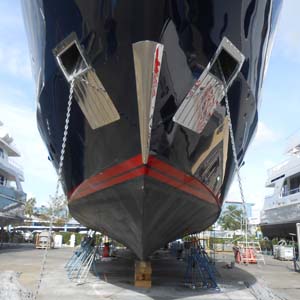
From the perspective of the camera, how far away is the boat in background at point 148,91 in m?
3.79

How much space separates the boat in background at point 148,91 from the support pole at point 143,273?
80 centimetres

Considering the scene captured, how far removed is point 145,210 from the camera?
14.6ft

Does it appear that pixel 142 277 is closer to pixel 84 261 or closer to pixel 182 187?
pixel 182 187

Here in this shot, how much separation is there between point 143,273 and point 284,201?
14.9 m

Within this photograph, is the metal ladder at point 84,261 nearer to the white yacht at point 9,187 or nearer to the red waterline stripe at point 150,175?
the red waterline stripe at point 150,175

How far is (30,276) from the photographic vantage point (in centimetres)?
826

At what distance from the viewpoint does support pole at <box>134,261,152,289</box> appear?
19.5ft

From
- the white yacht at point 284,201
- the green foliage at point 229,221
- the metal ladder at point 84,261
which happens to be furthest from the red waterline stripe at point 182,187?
the green foliage at point 229,221

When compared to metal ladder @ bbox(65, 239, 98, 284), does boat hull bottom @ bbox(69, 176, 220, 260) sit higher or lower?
higher

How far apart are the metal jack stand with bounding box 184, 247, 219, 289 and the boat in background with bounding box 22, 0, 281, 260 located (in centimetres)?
204

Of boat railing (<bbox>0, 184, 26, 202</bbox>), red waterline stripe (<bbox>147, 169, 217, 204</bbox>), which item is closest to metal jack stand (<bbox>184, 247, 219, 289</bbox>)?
red waterline stripe (<bbox>147, 169, 217, 204</bbox>)

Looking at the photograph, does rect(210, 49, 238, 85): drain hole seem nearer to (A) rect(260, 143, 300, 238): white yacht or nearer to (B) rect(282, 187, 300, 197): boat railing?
(A) rect(260, 143, 300, 238): white yacht

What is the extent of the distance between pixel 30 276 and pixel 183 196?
5.17 metres

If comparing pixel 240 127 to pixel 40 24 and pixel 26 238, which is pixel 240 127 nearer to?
pixel 40 24
